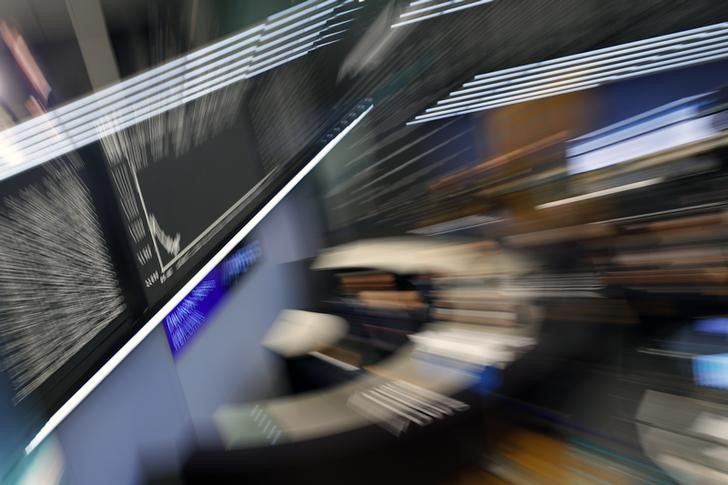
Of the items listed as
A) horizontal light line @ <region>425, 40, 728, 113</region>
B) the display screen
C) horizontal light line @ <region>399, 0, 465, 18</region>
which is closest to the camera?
the display screen

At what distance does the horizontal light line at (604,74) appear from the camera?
3285 millimetres

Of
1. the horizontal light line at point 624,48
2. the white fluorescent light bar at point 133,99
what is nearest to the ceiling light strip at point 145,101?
the white fluorescent light bar at point 133,99

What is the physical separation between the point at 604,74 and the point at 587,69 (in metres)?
0.26

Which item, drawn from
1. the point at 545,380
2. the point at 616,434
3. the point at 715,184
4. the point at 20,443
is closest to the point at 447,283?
the point at 545,380

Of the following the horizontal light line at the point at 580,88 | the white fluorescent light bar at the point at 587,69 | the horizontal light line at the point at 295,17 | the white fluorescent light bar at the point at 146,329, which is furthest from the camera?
the horizontal light line at the point at 580,88

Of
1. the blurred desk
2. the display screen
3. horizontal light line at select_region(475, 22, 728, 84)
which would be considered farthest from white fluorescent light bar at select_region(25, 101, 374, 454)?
horizontal light line at select_region(475, 22, 728, 84)

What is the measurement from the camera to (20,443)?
1.52 ft

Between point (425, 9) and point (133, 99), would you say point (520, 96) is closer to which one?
point (425, 9)

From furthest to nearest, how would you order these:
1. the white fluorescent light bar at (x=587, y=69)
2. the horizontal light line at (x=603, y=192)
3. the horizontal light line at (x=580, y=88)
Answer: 1. the horizontal light line at (x=580, y=88)
2. the white fluorescent light bar at (x=587, y=69)
3. the horizontal light line at (x=603, y=192)

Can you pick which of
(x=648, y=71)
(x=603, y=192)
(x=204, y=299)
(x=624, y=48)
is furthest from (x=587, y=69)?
(x=204, y=299)

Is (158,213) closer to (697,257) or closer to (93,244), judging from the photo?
(93,244)

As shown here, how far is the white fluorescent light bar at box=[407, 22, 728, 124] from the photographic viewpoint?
2.99 meters

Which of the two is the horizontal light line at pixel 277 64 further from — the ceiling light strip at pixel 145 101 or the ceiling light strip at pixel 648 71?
the ceiling light strip at pixel 648 71

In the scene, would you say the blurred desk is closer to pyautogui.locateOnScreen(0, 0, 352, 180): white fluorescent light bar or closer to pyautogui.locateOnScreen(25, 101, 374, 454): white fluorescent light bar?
pyautogui.locateOnScreen(25, 101, 374, 454): white fluorescent light bar
